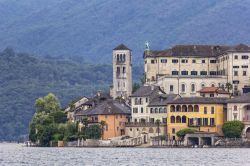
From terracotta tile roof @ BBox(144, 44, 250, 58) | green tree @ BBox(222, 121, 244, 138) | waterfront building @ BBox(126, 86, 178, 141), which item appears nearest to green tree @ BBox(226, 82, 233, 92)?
terracotta tile roof @ BBox(144, 44, 250, 58)

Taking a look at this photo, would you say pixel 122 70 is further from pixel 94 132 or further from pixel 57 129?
pixel 94 132

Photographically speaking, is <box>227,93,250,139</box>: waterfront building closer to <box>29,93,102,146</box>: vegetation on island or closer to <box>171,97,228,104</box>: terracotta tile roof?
<box>171,97,228,104</box>: terracotta tile roof

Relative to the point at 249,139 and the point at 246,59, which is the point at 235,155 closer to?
the point at 249,139

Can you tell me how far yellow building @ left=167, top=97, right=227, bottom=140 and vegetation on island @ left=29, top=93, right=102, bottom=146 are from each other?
29.2 ft

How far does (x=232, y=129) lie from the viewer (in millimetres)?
138000

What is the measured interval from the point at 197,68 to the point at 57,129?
2485 cm

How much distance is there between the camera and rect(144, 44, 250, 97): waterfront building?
159 m

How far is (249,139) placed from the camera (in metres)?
138

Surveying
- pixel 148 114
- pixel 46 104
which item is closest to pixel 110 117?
pixel 148 114

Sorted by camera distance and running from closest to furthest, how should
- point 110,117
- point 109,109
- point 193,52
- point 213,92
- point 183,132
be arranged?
point 183,132 < point 110,117 < point 213,92 < point 109,109 < point 193,52

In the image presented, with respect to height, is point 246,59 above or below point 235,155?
above

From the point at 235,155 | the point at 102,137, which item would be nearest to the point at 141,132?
the point at 102,137

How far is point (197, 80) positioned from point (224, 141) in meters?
24.4

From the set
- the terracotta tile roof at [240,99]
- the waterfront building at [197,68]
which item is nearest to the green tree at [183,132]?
the terracotta tile roof at [240,99]
